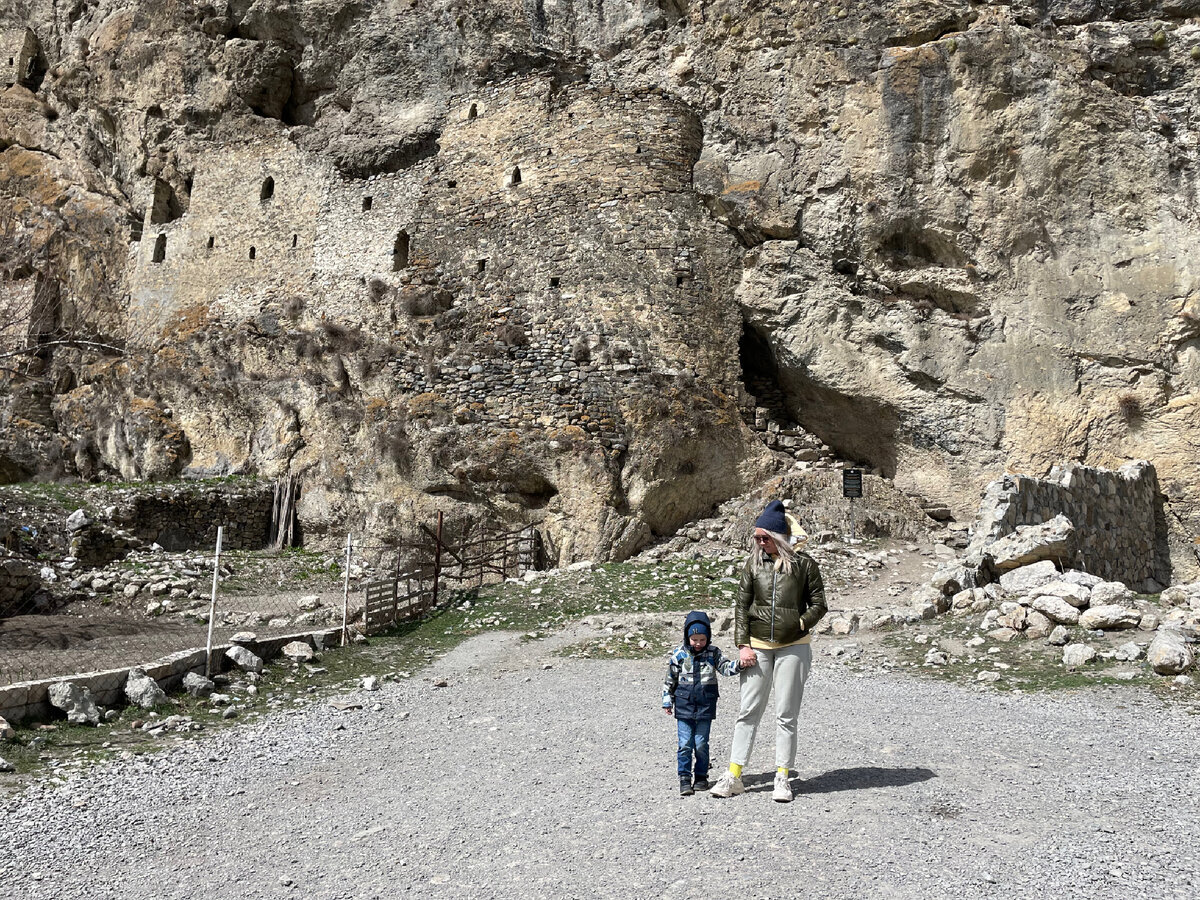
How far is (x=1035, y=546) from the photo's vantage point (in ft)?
33.9

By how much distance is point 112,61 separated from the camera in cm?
2553

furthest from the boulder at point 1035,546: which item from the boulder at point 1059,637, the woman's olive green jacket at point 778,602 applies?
the woman's olive green jacket at point 778,602

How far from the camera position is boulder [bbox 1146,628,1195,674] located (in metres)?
7.04

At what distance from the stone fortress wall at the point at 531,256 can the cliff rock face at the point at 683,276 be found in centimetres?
7

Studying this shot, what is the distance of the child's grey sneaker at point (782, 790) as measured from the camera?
488 centimetres

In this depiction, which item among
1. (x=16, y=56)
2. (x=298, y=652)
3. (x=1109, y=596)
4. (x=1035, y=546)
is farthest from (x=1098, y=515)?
(x=16, y=56)

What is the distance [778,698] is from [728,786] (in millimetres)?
588

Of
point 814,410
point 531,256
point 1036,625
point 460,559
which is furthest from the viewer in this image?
point 531,256

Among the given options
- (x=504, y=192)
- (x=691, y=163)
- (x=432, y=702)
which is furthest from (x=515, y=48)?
(x=432, y=702)

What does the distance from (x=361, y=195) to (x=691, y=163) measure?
8.92 m

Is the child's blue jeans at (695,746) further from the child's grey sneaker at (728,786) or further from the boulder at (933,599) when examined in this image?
the boulder at (933,599)

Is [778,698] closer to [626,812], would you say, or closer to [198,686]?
[626,812]

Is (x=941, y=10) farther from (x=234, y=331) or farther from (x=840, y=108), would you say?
(x=234, y=331)

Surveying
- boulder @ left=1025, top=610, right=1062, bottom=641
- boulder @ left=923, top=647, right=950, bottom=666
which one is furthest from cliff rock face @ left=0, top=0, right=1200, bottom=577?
boulder @ left=923, top=647, right=950, bottom=666
